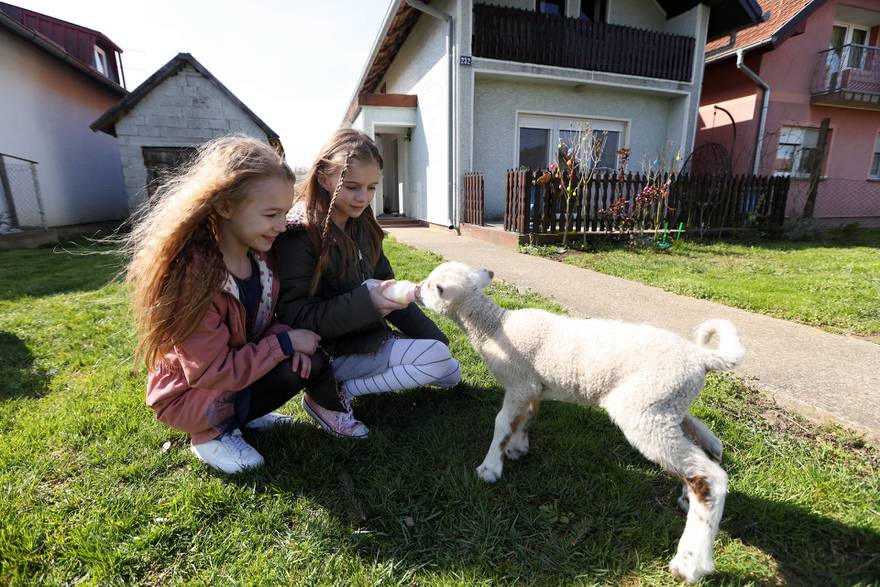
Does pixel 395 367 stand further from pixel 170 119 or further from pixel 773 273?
pixel 170 119

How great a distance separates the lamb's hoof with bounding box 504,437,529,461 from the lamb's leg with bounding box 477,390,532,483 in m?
0.14

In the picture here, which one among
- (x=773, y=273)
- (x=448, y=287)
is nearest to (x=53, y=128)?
(x=448, y=287)

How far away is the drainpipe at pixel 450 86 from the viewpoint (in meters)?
10.2

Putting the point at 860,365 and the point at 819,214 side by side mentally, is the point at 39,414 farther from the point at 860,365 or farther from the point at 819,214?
the point at 819,214

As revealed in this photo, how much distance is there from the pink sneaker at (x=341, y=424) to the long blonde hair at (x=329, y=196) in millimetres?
732

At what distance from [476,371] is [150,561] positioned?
2129 millimetres

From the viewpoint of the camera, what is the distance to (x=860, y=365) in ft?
10.1

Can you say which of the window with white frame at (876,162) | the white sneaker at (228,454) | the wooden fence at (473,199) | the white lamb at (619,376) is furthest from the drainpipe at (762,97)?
the white sneaker at (228,454)

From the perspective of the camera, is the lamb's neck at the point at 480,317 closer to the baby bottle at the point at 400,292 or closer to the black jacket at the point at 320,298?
the baby bottle at the point at 400,292

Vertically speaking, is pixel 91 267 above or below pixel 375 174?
below

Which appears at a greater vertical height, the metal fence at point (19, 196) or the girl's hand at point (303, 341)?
the metal fence at point (19, 196)

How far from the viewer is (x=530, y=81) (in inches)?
461

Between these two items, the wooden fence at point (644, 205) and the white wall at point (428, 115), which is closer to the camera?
the wooden fence at point (644, 205)

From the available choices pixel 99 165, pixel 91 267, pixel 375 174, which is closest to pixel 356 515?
pixel 375 174
